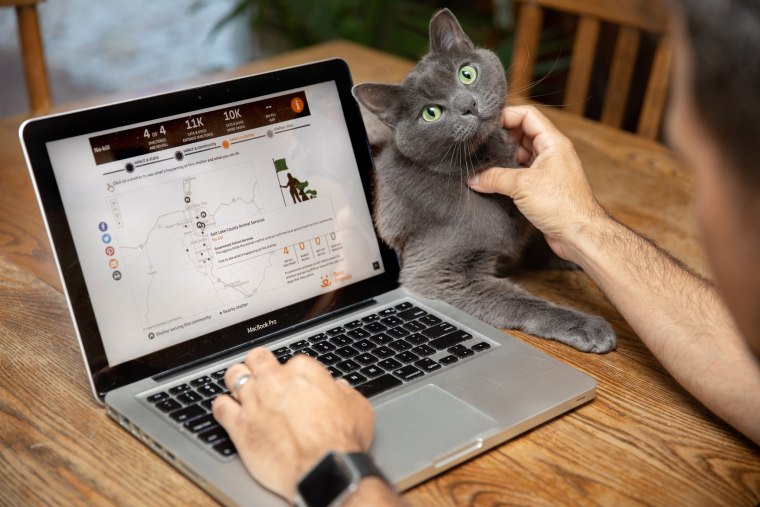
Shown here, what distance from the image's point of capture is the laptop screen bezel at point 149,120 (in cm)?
90

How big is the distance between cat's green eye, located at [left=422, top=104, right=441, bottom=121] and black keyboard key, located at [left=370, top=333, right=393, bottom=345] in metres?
0.37

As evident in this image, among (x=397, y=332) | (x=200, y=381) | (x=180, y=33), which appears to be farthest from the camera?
(x=180, y=33)

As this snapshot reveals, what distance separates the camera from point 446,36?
1.27 metres

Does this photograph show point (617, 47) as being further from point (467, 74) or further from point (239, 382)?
point (239, 382)

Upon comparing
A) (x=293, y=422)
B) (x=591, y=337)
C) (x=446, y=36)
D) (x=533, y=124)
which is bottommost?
(x=591, y=337)

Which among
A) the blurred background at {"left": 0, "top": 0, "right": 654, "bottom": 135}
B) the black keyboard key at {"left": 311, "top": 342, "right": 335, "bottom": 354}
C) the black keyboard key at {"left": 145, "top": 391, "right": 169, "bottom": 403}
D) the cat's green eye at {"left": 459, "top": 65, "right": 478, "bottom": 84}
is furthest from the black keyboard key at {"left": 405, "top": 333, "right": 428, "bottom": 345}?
the blurred background at {"left": 0, "top": 0, "right": 654, "bottom": 135}

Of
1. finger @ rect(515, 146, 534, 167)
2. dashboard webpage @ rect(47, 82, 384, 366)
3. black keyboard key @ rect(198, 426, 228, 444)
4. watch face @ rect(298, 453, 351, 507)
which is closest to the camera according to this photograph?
watch face @ rect(298, 453, 351, 507)

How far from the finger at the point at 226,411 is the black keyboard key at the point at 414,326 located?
11.3 inches

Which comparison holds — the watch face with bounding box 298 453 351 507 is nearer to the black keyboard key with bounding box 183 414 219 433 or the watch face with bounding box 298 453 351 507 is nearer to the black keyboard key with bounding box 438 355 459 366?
the black keyboard key with bounding box 183 414 219 433

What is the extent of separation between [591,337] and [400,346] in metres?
0.27

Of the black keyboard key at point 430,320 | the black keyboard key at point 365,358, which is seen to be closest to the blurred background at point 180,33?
the black keyboard key at point 430,320

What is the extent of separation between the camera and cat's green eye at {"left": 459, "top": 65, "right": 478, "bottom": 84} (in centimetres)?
122

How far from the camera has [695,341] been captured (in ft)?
3.19

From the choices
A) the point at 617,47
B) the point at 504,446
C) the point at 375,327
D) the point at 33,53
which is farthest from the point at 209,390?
the point at 617,47
